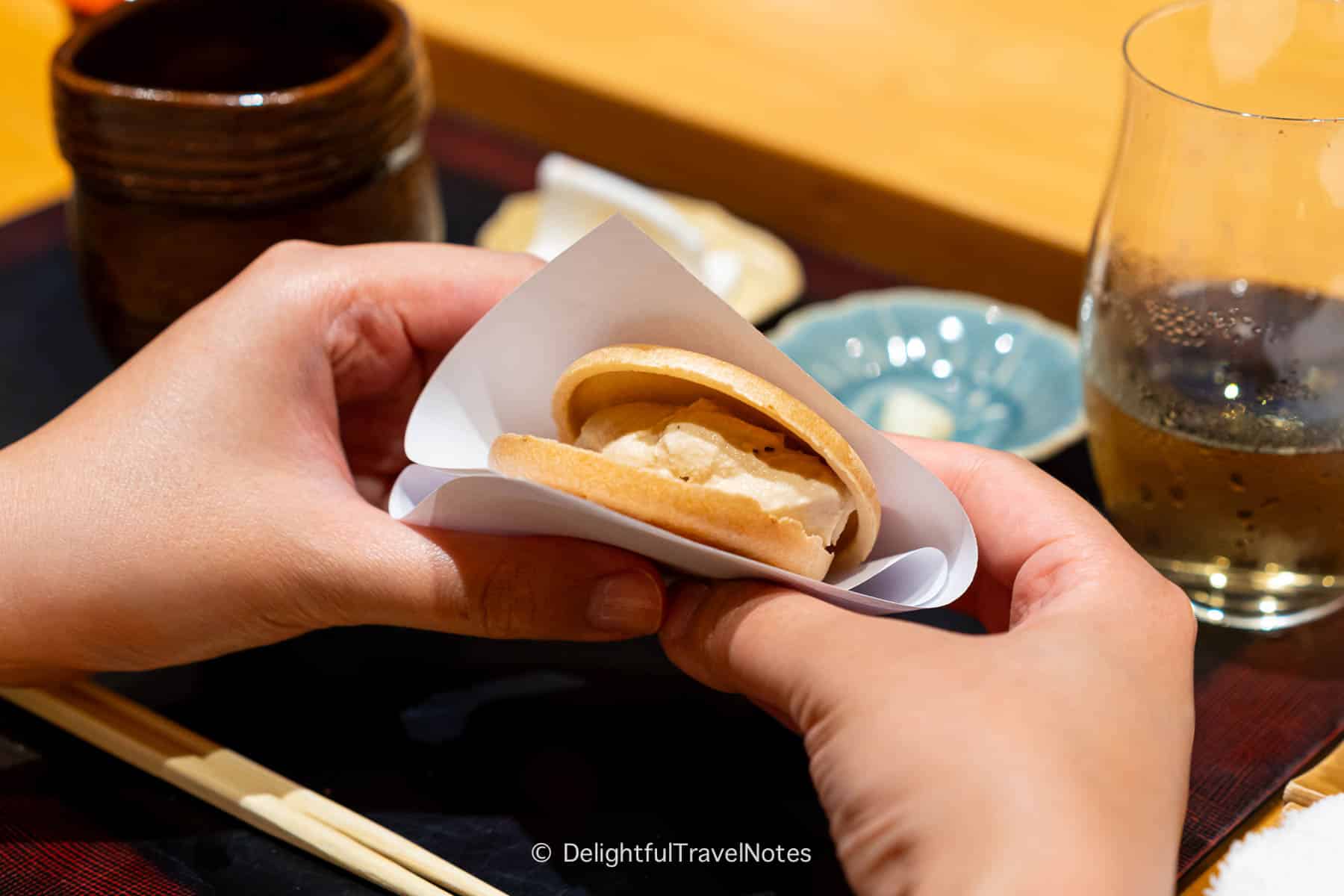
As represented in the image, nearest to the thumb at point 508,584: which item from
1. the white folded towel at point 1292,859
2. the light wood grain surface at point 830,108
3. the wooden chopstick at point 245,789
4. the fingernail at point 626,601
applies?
the fingernail at point 626,601

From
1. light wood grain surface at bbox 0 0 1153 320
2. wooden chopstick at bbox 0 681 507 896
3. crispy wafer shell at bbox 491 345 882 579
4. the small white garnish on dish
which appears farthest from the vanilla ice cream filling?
light wood grain surface at bbox 0 0 1153 320

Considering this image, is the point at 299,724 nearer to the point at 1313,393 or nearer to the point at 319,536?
the point at 319,536

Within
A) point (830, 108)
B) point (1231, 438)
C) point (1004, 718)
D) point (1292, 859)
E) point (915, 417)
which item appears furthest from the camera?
point (830, 108)

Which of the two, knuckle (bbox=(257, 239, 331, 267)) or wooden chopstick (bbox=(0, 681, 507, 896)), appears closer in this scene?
wooden chopstick (bbox=(0, 681, 507, 896))

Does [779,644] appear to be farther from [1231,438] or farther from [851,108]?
[851,108]

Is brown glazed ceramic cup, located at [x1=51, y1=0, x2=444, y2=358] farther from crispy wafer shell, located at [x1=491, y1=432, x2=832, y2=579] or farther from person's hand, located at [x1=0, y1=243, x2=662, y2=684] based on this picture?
crispy wafer shell, located at [x1=491, y1=432, x2=832, y2=579]

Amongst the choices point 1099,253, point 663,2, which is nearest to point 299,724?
point 1099,253

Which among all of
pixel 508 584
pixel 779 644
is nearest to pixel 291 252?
pixel 508 584

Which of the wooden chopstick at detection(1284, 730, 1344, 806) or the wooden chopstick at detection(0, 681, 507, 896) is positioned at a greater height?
the wooden chopstick at detection(1284, 730, 1344, 806)
